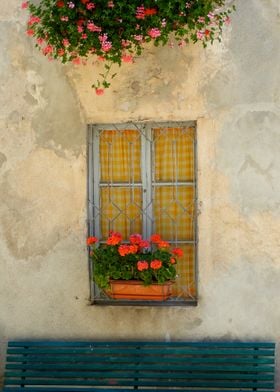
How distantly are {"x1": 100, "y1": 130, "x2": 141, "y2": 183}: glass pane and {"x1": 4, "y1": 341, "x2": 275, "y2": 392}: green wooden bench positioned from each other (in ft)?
4.53

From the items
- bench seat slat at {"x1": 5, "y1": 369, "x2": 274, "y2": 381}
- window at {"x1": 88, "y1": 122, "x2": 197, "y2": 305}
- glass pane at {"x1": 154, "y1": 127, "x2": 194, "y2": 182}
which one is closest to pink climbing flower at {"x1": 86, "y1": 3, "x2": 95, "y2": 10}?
window at {"x1": 88, "y1": 122, "x2": 197, "y2": 305}

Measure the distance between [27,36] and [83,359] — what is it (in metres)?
2.70

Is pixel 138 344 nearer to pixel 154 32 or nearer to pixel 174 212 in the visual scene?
pixel 174 212

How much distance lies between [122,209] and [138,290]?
75 cm

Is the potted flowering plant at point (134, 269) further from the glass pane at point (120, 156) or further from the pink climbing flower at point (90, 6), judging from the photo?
the pink climbing flower at point (90, 6)

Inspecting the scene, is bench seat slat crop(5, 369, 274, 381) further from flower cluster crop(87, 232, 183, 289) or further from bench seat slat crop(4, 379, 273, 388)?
flower cluster crop(87, 232, 183, 289)

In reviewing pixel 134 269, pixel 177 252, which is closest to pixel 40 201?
pixel 134 269

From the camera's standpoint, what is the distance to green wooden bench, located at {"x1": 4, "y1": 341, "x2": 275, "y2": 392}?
528 cm

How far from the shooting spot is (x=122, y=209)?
5.65m

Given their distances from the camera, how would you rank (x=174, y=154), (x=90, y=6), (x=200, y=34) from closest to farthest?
(x=90, y=6) < (x=200, y=34) < (x=174, y=154)

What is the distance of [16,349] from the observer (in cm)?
550

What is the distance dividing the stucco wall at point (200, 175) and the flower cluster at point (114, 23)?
36 cm

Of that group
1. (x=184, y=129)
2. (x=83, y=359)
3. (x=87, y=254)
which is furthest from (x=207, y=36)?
(x=83, y=359)

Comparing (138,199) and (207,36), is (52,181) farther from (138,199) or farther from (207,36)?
(207,36)
